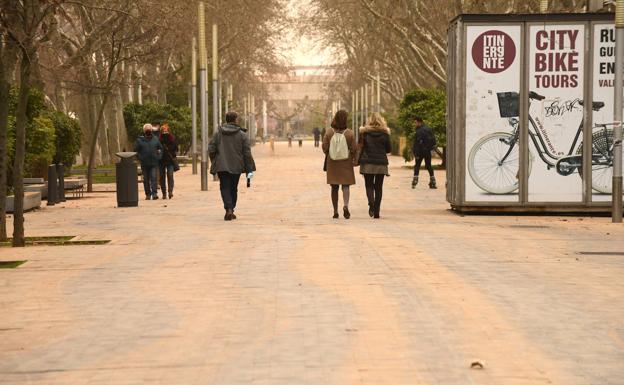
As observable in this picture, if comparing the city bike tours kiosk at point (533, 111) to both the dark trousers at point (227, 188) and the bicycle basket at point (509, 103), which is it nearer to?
the bicycle basket at point (509, 103)

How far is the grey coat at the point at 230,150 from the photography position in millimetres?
19453

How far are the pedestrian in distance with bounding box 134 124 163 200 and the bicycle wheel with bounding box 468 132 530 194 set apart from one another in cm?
790

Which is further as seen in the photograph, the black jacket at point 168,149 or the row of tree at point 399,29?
the row of tree at point 399,29

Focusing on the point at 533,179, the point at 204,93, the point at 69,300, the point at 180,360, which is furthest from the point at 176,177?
the point at 180,360

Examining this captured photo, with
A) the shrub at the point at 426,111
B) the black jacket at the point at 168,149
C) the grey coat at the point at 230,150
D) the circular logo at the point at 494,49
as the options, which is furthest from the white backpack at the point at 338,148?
the shrub at the point at 426,111

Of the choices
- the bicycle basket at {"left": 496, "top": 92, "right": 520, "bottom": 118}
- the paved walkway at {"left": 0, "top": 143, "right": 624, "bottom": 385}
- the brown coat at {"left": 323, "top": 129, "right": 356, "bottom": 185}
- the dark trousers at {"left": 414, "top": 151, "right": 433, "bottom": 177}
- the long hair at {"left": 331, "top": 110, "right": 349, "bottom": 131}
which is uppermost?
the bicycle basket at {"left": 496, "top": 92, "right": 520, "bottom": 118}

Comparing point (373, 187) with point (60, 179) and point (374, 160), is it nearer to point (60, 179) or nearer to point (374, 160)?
point (374, 160)

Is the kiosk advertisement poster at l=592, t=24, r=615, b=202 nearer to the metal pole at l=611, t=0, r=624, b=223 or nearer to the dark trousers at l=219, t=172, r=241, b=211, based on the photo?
the metal pole at l=611, t=0, r=624, b=223

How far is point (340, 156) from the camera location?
1905 centimetres

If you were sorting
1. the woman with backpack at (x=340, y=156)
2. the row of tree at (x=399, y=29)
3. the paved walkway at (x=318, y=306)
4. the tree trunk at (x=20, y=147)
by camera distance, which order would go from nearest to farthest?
the paved walkway at (x=318, y=306), the tree trunk at (x=20, y=147), the woman with backpack at (x=340, y=156), the row of tree at (x=399, y=29)

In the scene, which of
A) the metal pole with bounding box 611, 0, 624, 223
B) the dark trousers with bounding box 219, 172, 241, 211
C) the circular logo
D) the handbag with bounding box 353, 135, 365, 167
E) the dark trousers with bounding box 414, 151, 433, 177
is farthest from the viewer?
the dark trousers with bounding box 414, 151, 433, 177

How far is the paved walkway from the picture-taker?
23.8ft

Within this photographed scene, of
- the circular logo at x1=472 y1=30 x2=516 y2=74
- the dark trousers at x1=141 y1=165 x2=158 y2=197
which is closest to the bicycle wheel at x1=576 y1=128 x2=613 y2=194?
the circular logo at x1=472 y1=30 x2=516 y2=74

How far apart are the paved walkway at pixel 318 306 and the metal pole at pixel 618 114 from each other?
146 centimetres
